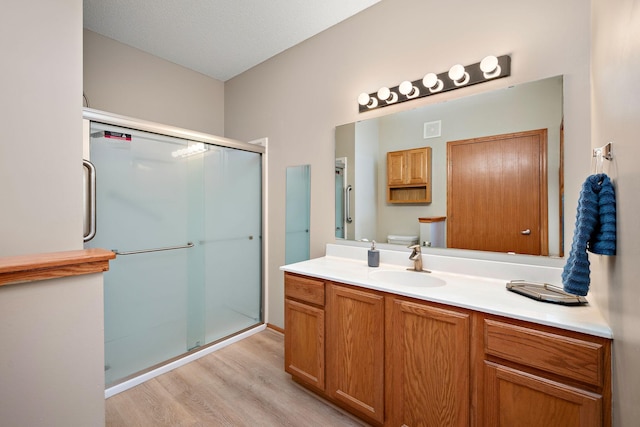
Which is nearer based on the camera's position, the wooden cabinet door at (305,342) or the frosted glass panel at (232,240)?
the wooden cabinet door at (305,342)

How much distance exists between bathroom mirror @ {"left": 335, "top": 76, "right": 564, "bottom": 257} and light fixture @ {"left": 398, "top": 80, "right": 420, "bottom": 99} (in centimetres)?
12

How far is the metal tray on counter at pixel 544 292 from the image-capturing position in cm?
117

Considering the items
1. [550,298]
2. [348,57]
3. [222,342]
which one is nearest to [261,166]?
[348,57]

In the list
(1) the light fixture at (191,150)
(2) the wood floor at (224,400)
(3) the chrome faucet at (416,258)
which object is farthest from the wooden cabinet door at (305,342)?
(1) the light fixture at (191,150)

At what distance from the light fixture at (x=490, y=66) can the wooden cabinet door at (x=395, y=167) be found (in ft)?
2.14

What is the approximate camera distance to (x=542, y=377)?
103 centimetres

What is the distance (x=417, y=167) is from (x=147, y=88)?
273cm

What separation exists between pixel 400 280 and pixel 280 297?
4.70ft

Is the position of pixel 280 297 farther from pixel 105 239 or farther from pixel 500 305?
pixel 500 305

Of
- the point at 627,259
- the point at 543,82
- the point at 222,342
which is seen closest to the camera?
the point at 627,259

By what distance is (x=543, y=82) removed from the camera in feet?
4.75

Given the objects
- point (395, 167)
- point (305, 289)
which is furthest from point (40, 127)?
point (395, 167)

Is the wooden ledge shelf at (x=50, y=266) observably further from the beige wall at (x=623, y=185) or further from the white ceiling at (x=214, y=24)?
the white ceiling at (x=214, y=24)

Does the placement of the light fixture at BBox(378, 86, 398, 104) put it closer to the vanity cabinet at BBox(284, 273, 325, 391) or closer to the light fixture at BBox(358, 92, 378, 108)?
the light fixture at BBox(358, 92, 378, 108)
